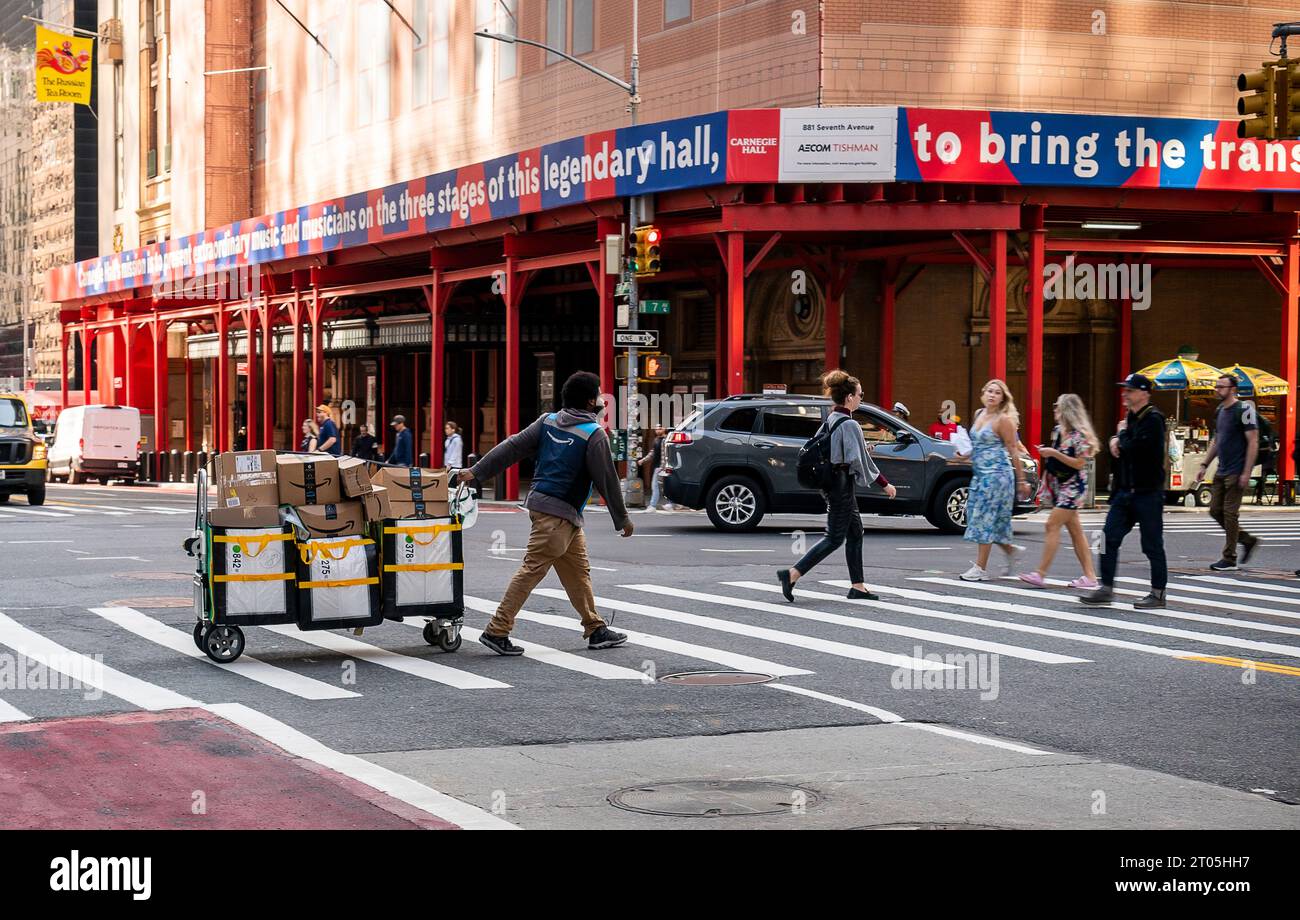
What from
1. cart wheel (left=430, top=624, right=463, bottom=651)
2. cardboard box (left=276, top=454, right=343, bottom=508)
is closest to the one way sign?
cart wheel (left=430, top=624, right=463, bottom=651)

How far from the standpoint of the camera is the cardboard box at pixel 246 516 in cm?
1108

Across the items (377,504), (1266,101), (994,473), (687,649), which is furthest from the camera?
(1266,101)

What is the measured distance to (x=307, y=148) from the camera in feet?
175

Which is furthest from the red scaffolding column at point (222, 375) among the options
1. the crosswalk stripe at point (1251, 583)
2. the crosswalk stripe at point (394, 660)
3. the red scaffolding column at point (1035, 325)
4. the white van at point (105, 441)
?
the crosswalk stripe at point (394, 660)

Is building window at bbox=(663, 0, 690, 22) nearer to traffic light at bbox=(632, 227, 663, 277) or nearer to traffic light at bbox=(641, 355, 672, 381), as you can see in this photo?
traffic light at bbox=(632, 227, 663, 277)

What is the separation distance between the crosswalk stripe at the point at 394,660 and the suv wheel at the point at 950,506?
41.7 feet

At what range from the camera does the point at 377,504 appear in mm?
11469

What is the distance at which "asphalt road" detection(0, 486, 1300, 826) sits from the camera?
29.0 ft

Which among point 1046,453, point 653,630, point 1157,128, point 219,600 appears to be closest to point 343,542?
point 219,600

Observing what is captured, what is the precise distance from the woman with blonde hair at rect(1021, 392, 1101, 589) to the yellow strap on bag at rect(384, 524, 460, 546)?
5.93 m

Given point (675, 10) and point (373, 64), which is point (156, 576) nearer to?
point (675, 10)

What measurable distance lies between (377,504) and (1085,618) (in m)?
5.85

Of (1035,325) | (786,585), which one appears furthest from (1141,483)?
(1035,325)
